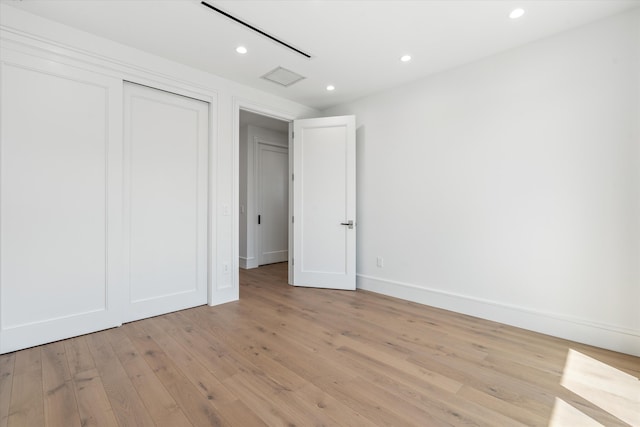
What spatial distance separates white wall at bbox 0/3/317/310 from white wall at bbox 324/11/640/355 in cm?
194

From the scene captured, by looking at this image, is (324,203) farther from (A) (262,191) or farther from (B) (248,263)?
(B) (248,263)

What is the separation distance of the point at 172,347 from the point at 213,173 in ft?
6.07

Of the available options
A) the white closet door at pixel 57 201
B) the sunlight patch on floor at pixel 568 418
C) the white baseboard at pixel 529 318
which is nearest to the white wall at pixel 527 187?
the white baseboard at pixel 529 318

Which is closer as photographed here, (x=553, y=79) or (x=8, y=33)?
(x=8, y=33)

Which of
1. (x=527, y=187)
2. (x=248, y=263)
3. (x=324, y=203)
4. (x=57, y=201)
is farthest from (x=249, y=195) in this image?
(x=527, y=187)

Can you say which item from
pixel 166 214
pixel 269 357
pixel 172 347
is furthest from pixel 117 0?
pixel 269 357

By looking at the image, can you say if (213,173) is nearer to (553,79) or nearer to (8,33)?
(8,33)

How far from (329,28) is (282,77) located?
105 centimetres

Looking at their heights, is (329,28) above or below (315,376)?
above

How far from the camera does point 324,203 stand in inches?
161

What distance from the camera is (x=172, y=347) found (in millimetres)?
2297

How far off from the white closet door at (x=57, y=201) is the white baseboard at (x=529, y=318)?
10.5ft

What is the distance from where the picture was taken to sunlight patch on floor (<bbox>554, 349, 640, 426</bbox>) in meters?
1.61

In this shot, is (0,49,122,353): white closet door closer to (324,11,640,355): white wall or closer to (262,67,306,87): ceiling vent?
(262,67,306,87): ceiling vent
